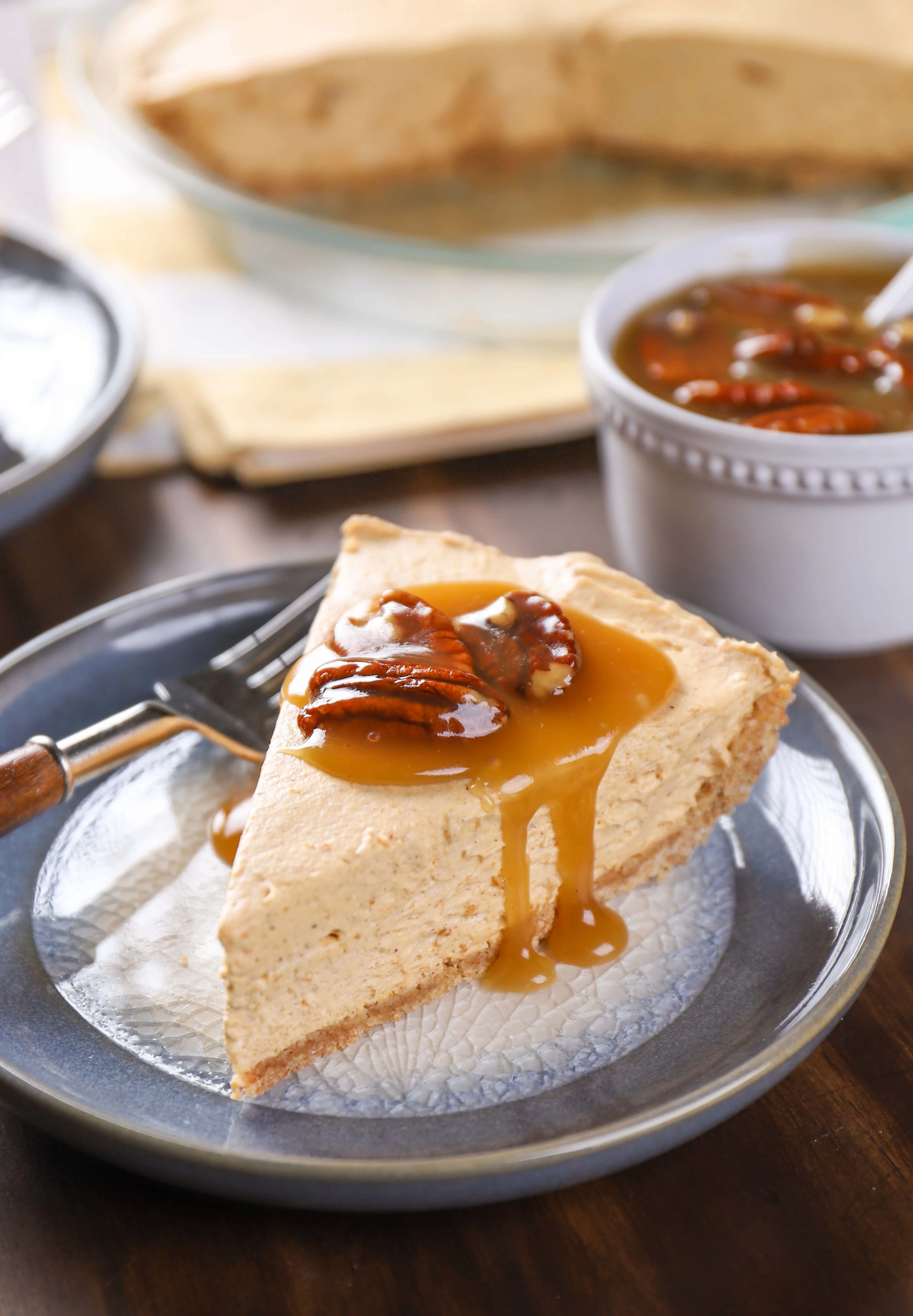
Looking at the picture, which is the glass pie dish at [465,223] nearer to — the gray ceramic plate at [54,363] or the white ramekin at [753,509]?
the gray ceramic plate at [54,363]

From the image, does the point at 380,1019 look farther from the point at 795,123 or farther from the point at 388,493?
the point at 795,123

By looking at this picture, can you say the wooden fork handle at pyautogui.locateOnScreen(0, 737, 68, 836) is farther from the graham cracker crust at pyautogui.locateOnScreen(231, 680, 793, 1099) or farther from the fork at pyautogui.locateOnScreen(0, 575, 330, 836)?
the graham cracker crust at pyautogui.locateOnScreen(231, 680, 793, 1099)

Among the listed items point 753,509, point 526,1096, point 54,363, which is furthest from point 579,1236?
point 54,363

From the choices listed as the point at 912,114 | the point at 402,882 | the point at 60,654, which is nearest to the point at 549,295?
the point at 912,114

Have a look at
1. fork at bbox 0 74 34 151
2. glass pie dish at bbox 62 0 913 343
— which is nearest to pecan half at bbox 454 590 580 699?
glass pie dish at bbox 62 0 913 343

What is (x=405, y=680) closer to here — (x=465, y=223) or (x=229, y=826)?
(x=229, y=826)

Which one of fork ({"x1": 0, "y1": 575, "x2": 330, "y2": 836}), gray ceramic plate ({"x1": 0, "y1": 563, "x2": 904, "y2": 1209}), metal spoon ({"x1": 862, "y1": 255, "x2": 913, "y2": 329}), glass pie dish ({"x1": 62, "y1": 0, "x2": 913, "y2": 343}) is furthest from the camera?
glass pie dish ({"x1": 62, "y1": 0, "x2": 913, "y2": 343})

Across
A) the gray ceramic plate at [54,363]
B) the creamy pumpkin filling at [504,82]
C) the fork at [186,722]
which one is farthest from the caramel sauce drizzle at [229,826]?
the creamy pumpkin filling at [504,82]
